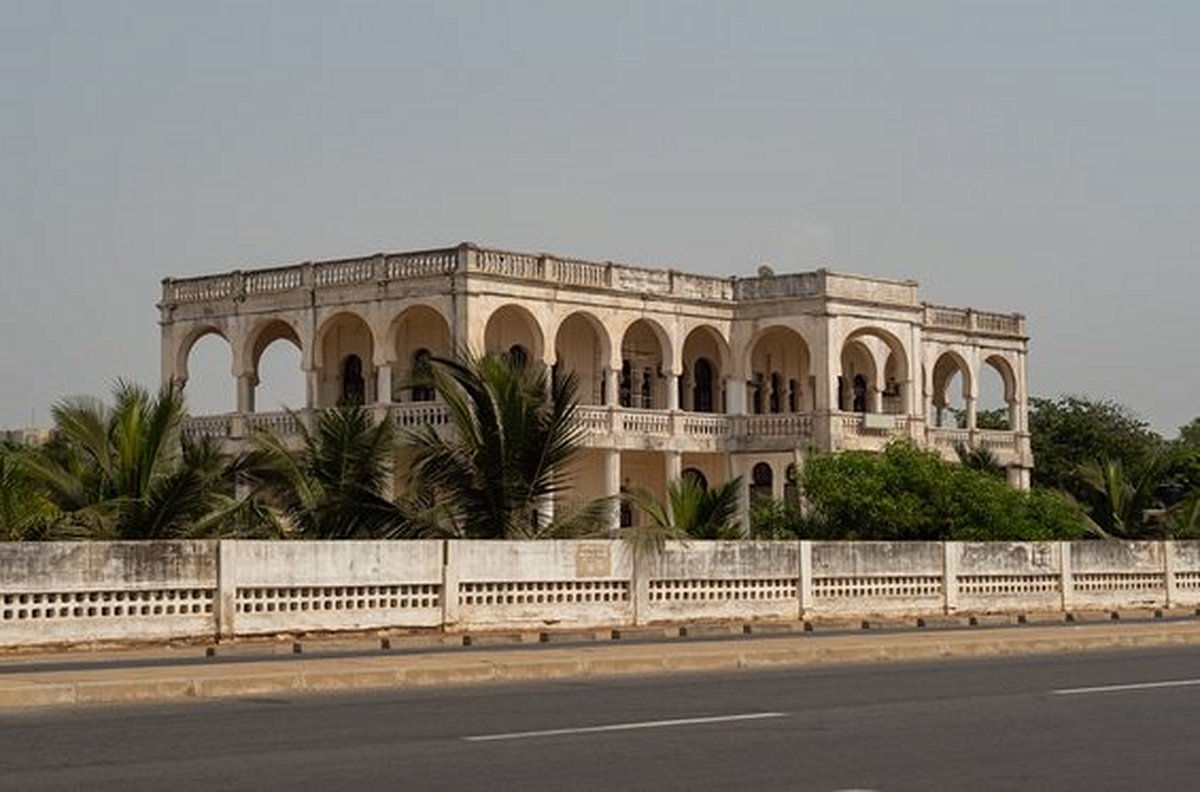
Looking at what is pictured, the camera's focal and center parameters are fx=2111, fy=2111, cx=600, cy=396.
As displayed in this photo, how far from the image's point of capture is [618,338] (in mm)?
55312

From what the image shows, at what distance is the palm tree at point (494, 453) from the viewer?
28562 mm

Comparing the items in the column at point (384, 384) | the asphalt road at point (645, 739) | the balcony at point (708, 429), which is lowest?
the asphalt road at point (645, 739)

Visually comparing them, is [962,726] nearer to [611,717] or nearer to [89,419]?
[611,717]

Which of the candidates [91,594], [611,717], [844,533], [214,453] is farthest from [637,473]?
[611,717]

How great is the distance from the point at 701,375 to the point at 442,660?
4126cm

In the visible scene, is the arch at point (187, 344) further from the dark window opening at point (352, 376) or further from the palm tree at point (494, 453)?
the palm tree at point (494, 453)

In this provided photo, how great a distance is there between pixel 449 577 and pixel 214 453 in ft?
16.3

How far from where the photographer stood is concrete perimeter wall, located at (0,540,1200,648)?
23.4 metres

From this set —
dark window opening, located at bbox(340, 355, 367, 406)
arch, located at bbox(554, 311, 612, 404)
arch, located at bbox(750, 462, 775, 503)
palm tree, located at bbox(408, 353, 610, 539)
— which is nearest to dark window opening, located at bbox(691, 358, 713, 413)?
arch, located at bbox(750, 462, 775, 503)

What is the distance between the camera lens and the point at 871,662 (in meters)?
22.8

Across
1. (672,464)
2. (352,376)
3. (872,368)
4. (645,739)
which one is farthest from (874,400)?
(645,739)

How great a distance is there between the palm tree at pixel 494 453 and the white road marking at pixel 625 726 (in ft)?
43.5

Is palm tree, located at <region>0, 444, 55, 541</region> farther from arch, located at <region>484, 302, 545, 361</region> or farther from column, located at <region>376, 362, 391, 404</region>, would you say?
arch, located at <region>484, 302, 545, 361</region>

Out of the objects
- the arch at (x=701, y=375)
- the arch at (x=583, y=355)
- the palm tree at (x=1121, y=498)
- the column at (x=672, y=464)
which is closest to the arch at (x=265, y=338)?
the arch at (x=583, y=355)
